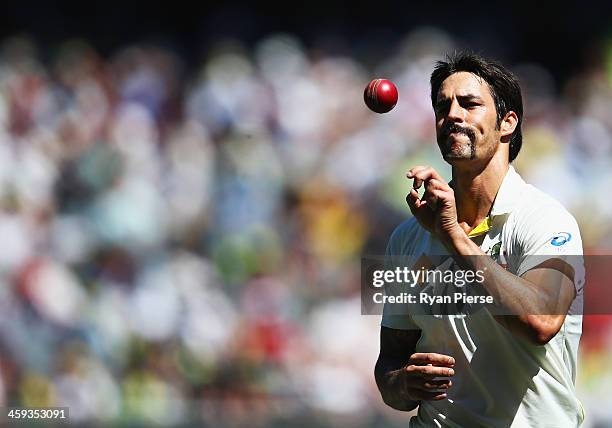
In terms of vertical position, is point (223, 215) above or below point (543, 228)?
above

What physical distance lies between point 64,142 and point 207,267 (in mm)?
1409

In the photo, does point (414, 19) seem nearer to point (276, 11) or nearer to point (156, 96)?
point (276, 11)

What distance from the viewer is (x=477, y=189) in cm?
312

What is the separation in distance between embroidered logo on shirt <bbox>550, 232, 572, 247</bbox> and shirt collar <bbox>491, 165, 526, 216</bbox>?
0.72 feet

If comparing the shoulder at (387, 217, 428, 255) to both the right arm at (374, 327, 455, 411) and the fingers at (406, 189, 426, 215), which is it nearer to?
the right arm at (374, 327, 455, 411)

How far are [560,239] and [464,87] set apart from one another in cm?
62

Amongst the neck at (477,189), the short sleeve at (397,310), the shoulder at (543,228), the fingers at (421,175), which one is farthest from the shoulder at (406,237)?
the fingers at (421,175)

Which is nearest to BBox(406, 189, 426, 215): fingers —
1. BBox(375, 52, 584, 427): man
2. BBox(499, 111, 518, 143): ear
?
BBox(375, 52, 584, 427): man

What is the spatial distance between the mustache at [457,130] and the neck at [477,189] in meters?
0.11

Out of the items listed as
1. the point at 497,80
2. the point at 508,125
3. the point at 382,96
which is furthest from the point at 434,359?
the point at 382,96

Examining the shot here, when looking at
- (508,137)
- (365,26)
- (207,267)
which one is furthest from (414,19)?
(508,137)

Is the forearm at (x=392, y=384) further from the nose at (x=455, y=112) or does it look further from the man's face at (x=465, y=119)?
the nose at (x=455, y=112)

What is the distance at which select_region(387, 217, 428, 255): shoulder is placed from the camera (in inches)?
127

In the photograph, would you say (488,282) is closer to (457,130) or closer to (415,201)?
(415,201)
